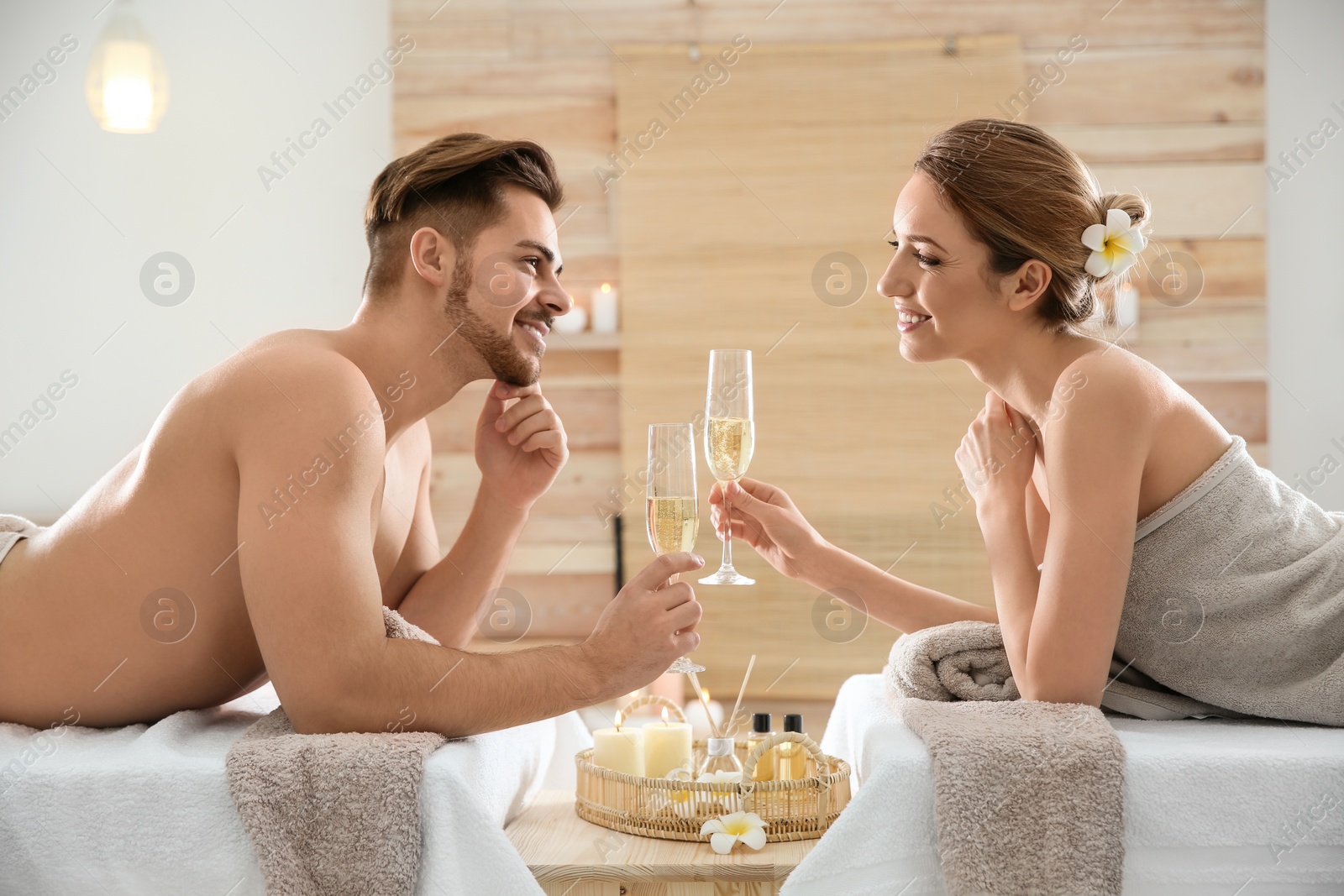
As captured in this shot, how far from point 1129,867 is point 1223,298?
2.64 meters

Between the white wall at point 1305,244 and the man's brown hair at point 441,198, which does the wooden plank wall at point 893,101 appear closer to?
the white wall at point 1305,244

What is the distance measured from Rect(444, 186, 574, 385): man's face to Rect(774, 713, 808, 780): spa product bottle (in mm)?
655

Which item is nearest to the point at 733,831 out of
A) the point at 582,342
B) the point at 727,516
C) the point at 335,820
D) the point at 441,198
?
the point at 335,820

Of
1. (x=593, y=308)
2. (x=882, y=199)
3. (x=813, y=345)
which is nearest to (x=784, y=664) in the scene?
(x=813, y=345)

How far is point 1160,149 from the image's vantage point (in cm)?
328

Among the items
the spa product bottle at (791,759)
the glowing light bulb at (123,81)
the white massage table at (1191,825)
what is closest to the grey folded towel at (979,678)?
the spa product bottle at (791,759)

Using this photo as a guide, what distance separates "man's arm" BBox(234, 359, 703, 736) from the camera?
3.69ft

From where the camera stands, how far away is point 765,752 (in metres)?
1.26

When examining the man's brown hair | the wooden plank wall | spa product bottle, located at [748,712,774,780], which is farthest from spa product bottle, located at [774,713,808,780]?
the wooden plank wall

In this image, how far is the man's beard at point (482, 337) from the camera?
1.55 m

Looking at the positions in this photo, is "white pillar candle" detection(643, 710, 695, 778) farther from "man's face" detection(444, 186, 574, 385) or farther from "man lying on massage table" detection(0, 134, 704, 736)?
"man's face" detection(444, 186, 574, 385)

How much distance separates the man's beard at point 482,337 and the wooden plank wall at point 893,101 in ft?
5.44

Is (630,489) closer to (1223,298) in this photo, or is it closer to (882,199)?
(882,199)

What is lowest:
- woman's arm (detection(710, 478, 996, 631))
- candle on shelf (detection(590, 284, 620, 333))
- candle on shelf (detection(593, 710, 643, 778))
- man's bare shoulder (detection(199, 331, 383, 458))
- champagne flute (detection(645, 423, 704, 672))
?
candle on shelf (detection(593, 710, 643, 778))
